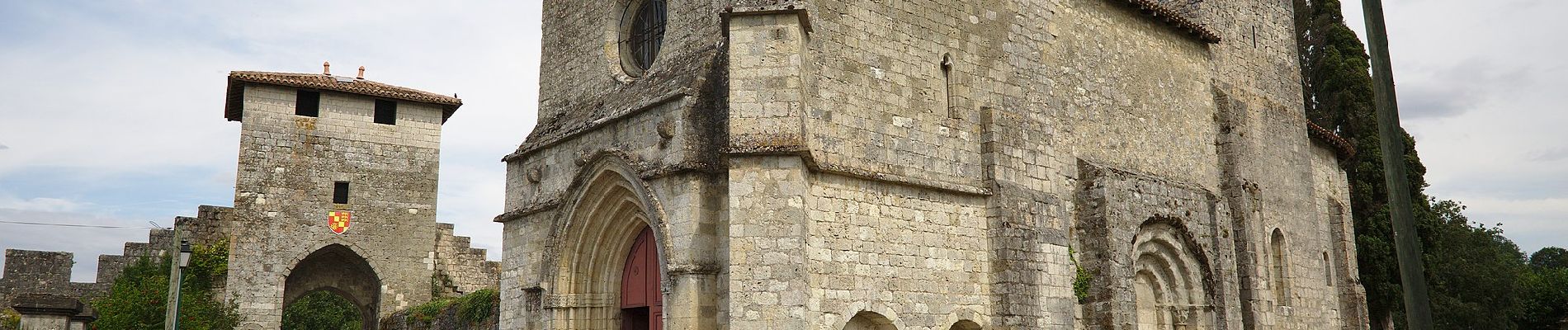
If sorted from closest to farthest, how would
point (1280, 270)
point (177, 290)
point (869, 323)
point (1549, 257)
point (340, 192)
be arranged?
point (869, 323), point (177, 290), point (1280, 270), point (340, 192), point (1549, 257)

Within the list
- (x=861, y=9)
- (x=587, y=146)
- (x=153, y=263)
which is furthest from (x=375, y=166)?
(x=861, y=9)

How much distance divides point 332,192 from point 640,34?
11.8 meters

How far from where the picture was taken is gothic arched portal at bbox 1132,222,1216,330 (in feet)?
50.1

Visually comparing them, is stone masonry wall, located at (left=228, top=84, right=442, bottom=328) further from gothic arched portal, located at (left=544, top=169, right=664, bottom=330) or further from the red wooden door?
the red wooden door

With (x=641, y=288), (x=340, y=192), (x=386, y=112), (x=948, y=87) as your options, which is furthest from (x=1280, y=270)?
(x=340, y=192)

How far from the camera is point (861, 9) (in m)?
12.2

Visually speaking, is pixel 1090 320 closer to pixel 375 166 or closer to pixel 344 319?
pixel 375 166

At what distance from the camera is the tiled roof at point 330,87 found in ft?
74.0

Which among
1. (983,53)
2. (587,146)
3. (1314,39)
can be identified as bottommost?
(587,146)

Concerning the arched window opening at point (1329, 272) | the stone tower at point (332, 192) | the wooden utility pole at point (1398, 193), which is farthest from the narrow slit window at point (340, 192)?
the wooden utility pole at point (1398, 193)

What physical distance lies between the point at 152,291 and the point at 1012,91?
1561 centimetres

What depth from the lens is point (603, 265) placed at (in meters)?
13.2

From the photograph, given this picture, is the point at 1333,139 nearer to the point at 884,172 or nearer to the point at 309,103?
the point at 884,172

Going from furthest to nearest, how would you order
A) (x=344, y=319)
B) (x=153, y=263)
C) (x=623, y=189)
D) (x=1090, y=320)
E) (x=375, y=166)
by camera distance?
(x=344, y=319) < (x=375, y=166) < (x=153, y=263) < (x=1090, y=320) < (x=623, y=189)
